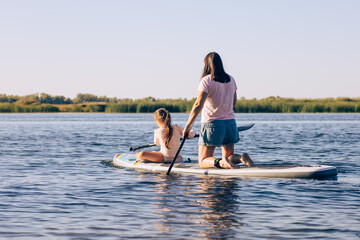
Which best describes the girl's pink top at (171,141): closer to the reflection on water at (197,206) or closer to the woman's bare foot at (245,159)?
the reflection on water at (197,206)

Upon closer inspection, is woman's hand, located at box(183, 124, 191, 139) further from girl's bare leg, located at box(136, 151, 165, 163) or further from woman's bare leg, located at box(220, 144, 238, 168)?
girl's bare leg, located at box(136, 151, 165, 163)

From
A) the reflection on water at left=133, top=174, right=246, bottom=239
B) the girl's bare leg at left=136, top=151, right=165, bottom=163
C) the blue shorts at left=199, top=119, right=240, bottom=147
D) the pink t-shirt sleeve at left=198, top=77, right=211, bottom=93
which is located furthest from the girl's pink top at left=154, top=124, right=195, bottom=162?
the pink t-shirt sleeve at left=198, top=77, right=211, bottom=93

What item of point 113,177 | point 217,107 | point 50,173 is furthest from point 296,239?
point 50,173

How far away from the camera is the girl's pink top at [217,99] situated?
329 inches

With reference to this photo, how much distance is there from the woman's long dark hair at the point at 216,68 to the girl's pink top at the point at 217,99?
2.8 inches

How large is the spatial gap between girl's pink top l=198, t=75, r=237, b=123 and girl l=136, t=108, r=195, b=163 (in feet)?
4.11

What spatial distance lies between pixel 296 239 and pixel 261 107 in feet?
150

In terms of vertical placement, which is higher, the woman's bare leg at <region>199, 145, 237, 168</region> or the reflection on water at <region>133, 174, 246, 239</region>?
the woman's bare leg at <region>199, 145, 237, 168</region>

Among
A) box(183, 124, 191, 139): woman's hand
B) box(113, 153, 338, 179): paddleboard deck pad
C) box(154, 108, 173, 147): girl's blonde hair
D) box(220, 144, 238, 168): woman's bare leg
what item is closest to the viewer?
box(183, 124, 191, 139): woman's hand

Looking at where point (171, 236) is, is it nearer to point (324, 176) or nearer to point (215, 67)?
point (215, 67)

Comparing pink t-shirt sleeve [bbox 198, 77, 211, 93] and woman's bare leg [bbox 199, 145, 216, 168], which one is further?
woman's bare leg [bbox 199, 145, 216, 168]

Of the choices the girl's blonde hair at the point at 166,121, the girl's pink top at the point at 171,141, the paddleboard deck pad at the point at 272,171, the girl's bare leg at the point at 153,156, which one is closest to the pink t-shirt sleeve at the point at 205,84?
the girl's pink top at the point at 171,141

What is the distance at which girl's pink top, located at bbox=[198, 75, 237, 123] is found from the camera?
8352 mm

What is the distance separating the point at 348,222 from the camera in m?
6.09
